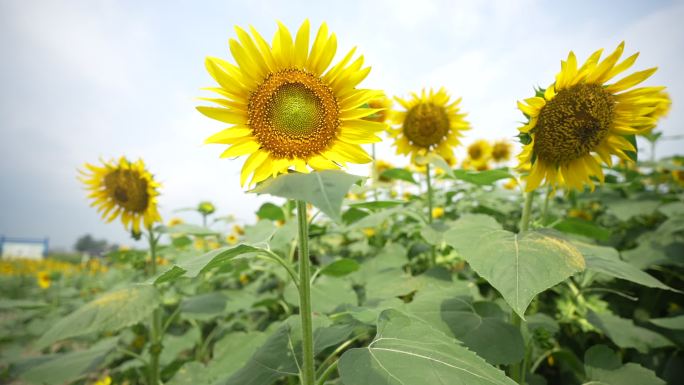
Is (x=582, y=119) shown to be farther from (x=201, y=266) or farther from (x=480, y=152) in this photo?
(x=480, y=152)

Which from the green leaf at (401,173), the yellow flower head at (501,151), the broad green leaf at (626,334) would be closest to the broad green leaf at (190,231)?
the green leaf at (401,173)

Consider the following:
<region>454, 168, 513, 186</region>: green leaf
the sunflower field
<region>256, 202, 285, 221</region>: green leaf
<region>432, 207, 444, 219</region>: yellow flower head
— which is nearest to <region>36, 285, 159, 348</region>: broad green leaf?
the sunflower field

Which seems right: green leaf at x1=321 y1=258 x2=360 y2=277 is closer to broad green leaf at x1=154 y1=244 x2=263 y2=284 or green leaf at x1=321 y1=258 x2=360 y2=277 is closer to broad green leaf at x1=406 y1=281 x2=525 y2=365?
broad green leaf at x1=406 y1=281 x2=525 y2=365

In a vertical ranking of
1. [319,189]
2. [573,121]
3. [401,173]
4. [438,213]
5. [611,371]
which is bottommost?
[611,371]

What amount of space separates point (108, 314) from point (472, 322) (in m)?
1.87

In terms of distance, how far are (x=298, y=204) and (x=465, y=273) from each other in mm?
2265

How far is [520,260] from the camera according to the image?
1262 mm

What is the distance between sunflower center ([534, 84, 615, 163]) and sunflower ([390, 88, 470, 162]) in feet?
4.78

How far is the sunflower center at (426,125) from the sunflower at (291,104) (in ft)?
5.82

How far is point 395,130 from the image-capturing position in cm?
332

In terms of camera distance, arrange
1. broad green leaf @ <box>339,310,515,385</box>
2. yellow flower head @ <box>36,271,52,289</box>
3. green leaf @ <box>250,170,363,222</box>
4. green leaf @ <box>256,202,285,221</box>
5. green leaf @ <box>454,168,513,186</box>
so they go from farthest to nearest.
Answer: yellow flower head @ <box>36,271,52,289</box>, green leaf @ <box>256,202,285,221</box>, green leaf @ <box>454,168,513,186</box>, broad green leaf @ <box>339,310,515,385</box>, green leaf @ <box>250,170,363,222</box>

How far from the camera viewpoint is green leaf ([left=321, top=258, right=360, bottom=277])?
2.18 meters

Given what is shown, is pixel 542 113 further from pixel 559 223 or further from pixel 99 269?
pixel 99 269

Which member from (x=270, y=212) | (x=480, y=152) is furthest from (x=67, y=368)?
(x=480, y=152)
